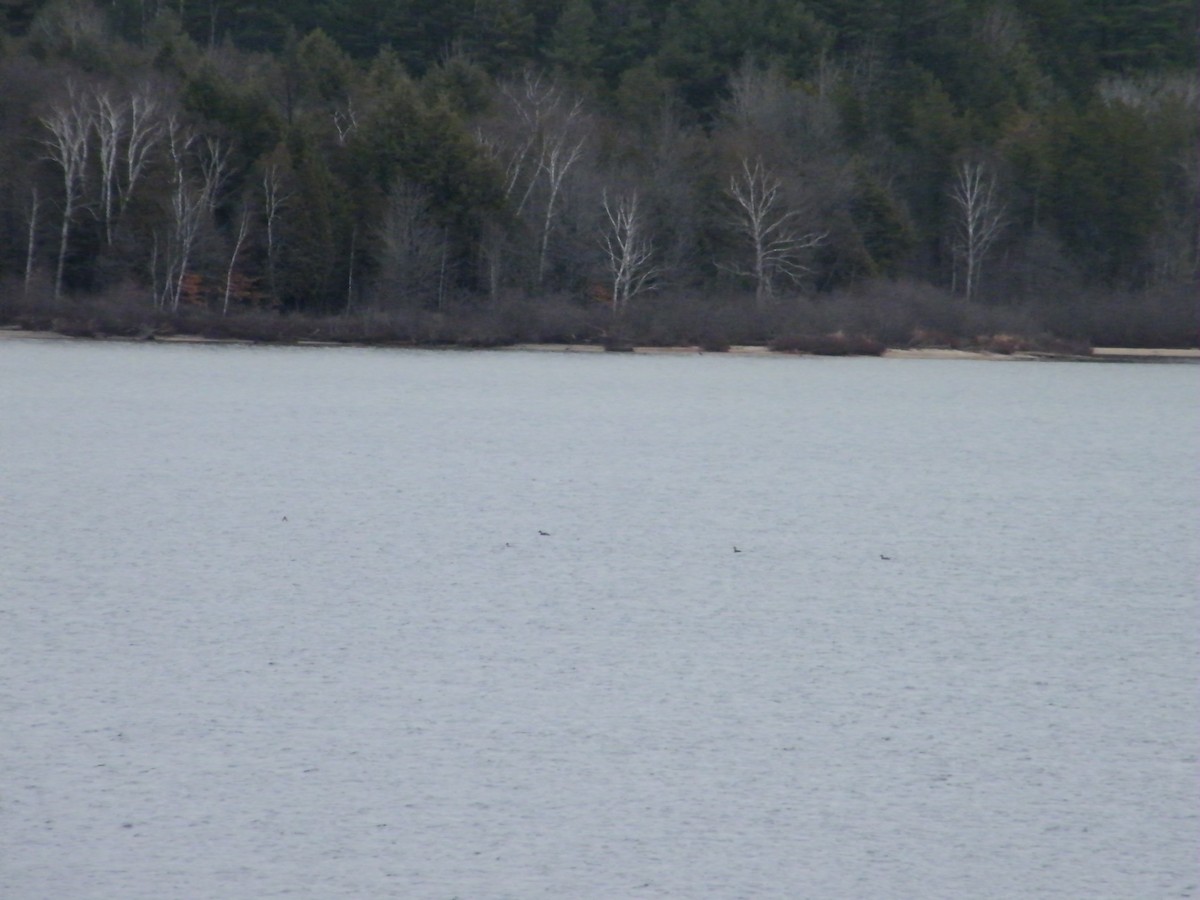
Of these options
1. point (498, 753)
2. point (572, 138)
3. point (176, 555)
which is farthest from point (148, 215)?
point (498, 753)

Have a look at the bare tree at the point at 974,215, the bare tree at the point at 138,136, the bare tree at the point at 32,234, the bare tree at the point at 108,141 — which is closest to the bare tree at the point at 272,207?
the bare tree at the point at 138,136

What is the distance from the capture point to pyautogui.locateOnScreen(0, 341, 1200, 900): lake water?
17.6ft

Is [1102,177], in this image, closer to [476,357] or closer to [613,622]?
[476,357]

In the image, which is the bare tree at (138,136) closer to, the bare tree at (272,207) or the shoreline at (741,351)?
the bare tree at (272,207)

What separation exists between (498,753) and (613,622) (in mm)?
2464

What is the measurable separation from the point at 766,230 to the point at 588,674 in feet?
132

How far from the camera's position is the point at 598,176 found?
155 feet

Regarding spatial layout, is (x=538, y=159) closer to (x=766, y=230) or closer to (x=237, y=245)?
(x=766, y=230)

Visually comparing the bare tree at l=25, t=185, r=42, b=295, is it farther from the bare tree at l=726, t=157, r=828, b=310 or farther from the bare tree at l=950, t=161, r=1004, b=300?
the bare tree at l=950, t=161, r=1004, b=300

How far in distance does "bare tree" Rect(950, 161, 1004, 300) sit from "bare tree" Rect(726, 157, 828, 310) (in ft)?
25.2

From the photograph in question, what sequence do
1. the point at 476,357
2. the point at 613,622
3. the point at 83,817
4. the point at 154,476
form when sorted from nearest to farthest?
the point at 83,817, the point at 613,622, the point at 154,476, the point at 476,357

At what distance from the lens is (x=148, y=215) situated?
1641 inches

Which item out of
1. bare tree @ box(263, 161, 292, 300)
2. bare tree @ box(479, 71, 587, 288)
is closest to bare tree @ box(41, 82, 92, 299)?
bare tree @ box(263, 161, 292, 300)

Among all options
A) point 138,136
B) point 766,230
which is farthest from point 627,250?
point 138,136
